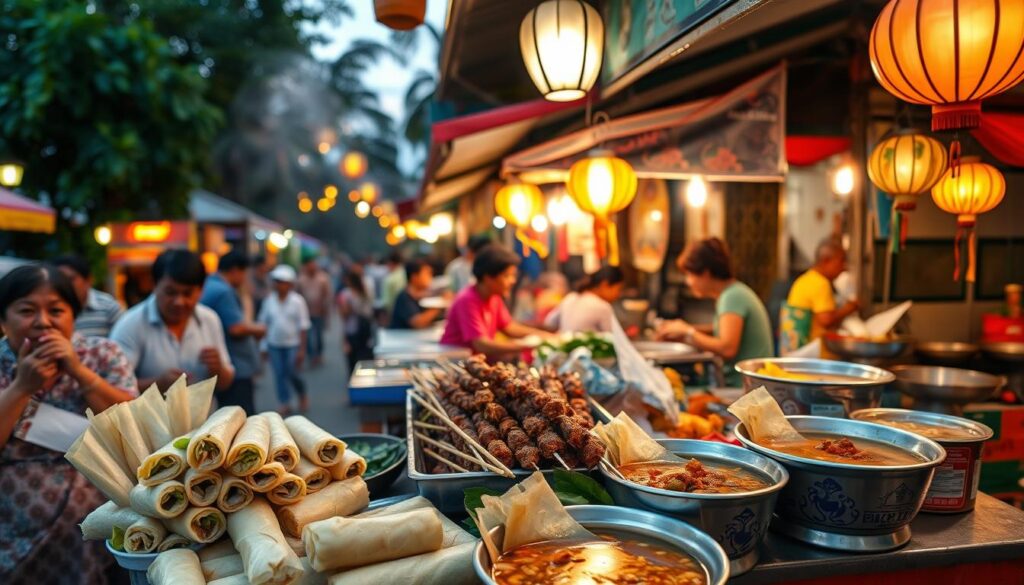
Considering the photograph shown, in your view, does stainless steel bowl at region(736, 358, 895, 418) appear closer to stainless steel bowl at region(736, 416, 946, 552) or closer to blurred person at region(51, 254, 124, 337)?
stainless steel bowl at region(736, 416, 946, 552)

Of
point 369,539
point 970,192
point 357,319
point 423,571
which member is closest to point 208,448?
point 369,539

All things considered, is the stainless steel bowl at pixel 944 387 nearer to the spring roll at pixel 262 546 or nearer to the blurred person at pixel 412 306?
the spring roll at pixel 262 546

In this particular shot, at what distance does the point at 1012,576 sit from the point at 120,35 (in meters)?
15.5

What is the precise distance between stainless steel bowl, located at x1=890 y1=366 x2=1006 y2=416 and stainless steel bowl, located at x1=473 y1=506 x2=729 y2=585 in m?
2.49

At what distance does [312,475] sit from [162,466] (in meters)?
0.50

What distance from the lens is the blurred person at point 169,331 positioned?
4.25m

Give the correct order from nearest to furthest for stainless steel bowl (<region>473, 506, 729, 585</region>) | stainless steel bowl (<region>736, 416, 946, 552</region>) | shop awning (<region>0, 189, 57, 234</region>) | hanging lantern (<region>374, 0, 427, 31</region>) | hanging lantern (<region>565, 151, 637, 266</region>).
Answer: stainless steel bowl (<region>473, 506, 729, 585</region>)
stainless steel bowl (<region>736, 416, 946, 552</region>)
hanging lantern (<region>374, 0, 427, 31</region>)
hanging lantern (<region>565, 151, 637, 266</region>)
shop awning (<region>0, 189, 57, 234</region>)

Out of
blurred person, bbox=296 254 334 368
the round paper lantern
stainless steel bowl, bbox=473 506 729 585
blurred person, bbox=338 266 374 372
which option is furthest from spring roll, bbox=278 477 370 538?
blurred person, bbox=296 254 334 368

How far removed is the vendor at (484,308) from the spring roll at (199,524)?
3.50 meters

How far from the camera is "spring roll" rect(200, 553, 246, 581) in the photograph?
2.05 meters

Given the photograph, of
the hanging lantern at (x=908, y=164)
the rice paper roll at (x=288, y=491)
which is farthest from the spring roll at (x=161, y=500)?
the hanging lantern at (x=908, y=164)

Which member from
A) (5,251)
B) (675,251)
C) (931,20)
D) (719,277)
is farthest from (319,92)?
(931,20)

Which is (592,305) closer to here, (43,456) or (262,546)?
(43,456)

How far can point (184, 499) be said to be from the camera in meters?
2.14
